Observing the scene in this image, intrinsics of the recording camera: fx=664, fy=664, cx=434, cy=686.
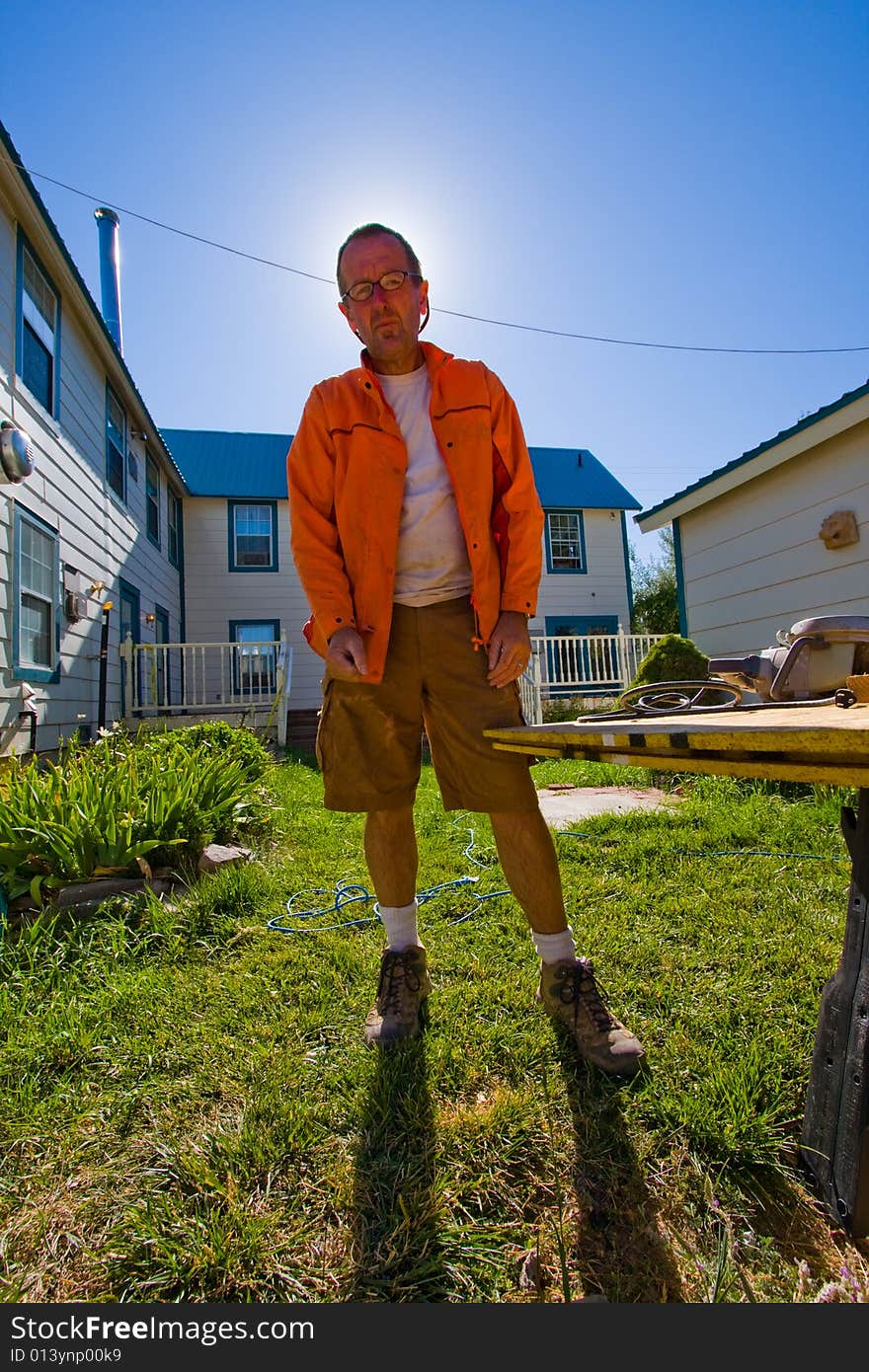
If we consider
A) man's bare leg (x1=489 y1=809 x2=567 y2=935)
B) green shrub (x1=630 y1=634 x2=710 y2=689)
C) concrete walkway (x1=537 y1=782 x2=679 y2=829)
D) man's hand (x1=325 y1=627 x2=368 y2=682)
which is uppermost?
green shrub (x1=630 y1=634 x2=710 y2=689)

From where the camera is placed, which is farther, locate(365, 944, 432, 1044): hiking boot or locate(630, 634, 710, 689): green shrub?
locate(630, 634, 710, 689): green shrub

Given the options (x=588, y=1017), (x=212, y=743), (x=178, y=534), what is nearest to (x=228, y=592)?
(x=178, y=534)

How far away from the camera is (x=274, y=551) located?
13.5 m

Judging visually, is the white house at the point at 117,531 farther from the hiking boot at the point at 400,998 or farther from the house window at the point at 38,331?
the hiking boot at the point at 400,998

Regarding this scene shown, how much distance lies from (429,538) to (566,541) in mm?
13885

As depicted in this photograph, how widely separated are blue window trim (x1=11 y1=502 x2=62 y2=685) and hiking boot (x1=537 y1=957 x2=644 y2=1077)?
498 centimetres

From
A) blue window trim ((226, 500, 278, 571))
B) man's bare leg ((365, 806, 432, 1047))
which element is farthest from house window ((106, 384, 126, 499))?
man's bare leg ((365, 806, 432, 1047))

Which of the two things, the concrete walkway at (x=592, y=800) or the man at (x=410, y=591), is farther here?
the concrete walkway at (x=592, y=800)

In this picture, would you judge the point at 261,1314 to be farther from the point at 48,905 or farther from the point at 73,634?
the point at 73,634

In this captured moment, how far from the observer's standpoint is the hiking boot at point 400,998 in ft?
5.14

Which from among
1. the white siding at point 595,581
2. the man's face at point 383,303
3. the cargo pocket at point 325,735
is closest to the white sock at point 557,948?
the cargo pocket at point 325,735

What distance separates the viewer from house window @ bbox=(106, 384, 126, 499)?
8086 mm

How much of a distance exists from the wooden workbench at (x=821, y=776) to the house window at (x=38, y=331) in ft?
20.5

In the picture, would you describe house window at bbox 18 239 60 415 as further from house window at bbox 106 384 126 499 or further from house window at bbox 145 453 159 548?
house window at bbox 145 453 159 548
